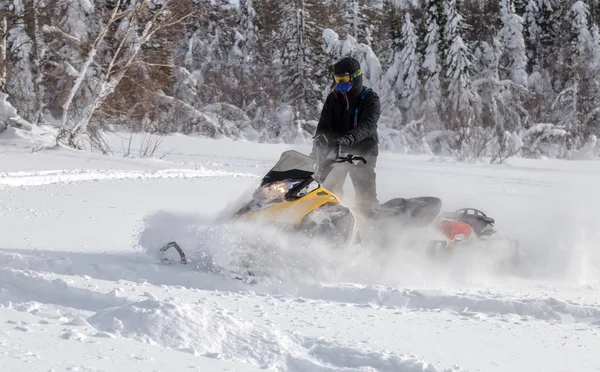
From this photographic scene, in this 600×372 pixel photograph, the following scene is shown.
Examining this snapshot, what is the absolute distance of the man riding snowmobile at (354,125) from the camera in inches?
218

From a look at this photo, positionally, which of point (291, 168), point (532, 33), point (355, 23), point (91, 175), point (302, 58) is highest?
point (355, 23)

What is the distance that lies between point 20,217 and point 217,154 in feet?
40.9

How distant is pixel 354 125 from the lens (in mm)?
5809

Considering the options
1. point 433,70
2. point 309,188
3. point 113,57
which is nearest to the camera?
point 309,188

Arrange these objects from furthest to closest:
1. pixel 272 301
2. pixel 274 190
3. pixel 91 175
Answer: pixel 91 175 → pixel 274 190 → pixel 272 301

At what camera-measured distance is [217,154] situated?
1931 centimetres

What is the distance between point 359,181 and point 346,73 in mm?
944

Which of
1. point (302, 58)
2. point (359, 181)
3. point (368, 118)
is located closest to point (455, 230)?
point (359, 181)

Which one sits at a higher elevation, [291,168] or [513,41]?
[513,41]

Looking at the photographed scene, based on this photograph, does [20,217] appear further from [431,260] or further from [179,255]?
[431,260]

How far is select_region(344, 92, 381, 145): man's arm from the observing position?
5.54 m

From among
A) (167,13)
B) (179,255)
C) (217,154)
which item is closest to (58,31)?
(167,13)

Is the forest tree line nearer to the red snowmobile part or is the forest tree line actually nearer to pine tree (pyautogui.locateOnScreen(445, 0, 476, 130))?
pine tree (pyautogui.locateOnScreen(445, 0, 476, 130))

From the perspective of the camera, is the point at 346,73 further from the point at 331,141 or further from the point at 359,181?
the point at 359,181
